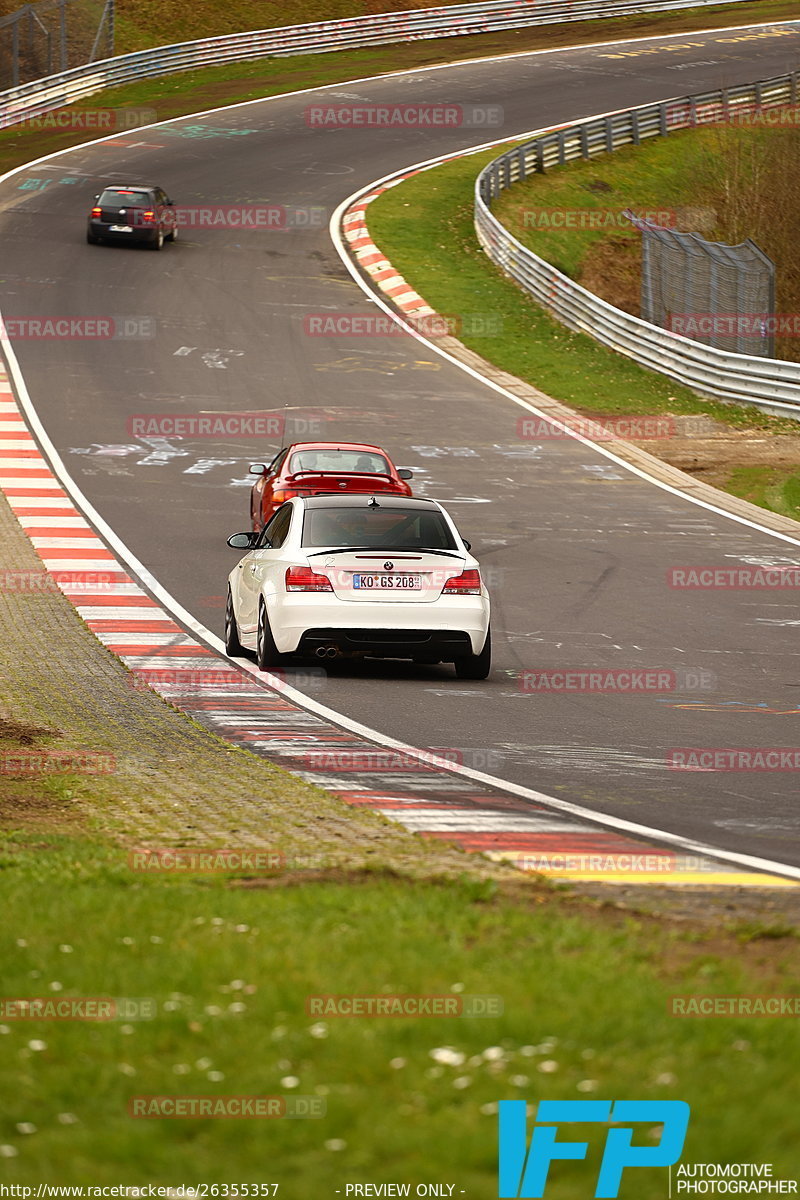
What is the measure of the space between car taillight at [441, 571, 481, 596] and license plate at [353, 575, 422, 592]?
0.25 metres

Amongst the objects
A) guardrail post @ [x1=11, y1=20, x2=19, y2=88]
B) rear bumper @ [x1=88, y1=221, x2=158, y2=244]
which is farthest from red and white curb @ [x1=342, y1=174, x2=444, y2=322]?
guardrail post @ [x1=11, y1=20, x2=19, y2=88]

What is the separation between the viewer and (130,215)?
4219 cm

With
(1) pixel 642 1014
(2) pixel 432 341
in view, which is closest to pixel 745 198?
(2) pixel 432 341

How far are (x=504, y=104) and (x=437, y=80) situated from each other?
375 cm

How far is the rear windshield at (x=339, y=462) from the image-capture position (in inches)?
779

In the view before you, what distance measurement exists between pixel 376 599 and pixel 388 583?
0.18m

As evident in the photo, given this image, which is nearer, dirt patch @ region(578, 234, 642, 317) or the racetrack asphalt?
the racetrack asphalt

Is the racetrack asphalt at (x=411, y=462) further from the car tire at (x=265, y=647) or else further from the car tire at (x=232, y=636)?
the car tire at (x=232, y=636)

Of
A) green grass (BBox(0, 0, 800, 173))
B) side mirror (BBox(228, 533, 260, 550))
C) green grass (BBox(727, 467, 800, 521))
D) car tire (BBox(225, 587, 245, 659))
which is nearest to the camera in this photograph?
car tire (BBox(225, 587, 245, 659))

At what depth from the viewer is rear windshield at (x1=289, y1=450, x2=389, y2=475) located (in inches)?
779

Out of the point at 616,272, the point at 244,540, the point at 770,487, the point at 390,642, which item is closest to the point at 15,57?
the point at 616,272

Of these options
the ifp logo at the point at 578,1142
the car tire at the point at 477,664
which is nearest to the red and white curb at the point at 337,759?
the car tire at the point at 477,664

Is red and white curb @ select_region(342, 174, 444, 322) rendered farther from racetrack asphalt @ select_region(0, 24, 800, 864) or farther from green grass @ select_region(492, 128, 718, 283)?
green grass @ select_region(492, 128, 718, 283)

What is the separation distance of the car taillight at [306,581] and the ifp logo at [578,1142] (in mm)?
9465
